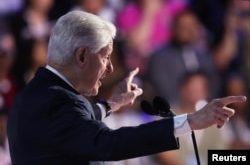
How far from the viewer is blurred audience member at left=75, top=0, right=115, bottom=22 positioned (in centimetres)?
581

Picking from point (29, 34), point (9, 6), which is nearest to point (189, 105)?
point (29, 34)

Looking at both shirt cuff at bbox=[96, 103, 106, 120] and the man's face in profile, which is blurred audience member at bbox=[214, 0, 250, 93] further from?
the man's face in profile

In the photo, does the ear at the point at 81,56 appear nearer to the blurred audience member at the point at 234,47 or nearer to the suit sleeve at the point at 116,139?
the suit sleeve at the point at 116,139

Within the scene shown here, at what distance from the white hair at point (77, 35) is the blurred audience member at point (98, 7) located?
3.39 m

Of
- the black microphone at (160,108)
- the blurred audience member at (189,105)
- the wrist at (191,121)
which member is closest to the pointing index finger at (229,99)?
the wrist at (191,121)

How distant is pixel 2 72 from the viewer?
5.85m

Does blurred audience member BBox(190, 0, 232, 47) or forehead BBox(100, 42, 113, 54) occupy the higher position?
forehead BBox(100, 42, 113, 54)

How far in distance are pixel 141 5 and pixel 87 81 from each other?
11.5 feet

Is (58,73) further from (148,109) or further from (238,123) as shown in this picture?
(238,123)

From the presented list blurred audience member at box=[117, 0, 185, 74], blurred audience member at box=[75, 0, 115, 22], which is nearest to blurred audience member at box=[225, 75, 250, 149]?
blurred audience member at box=[117, 0, 185, 74]

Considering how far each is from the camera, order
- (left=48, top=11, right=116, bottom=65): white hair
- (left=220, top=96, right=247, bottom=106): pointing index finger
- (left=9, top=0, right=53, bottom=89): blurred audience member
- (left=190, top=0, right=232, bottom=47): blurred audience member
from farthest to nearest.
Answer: (left=190, top=0, right=232, bottom=47): blurred audience member
(left=9, top=0, right=53, bottom=89): blurred audience member
(left=48, top=11, right=116, bottom=65): white hair
(left=220, top=96, right=247, bottom=106): pointing index finger

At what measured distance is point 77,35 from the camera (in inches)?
93.4

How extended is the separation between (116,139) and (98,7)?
371 cm

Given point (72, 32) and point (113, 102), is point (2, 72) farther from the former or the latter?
point (72, 32)
